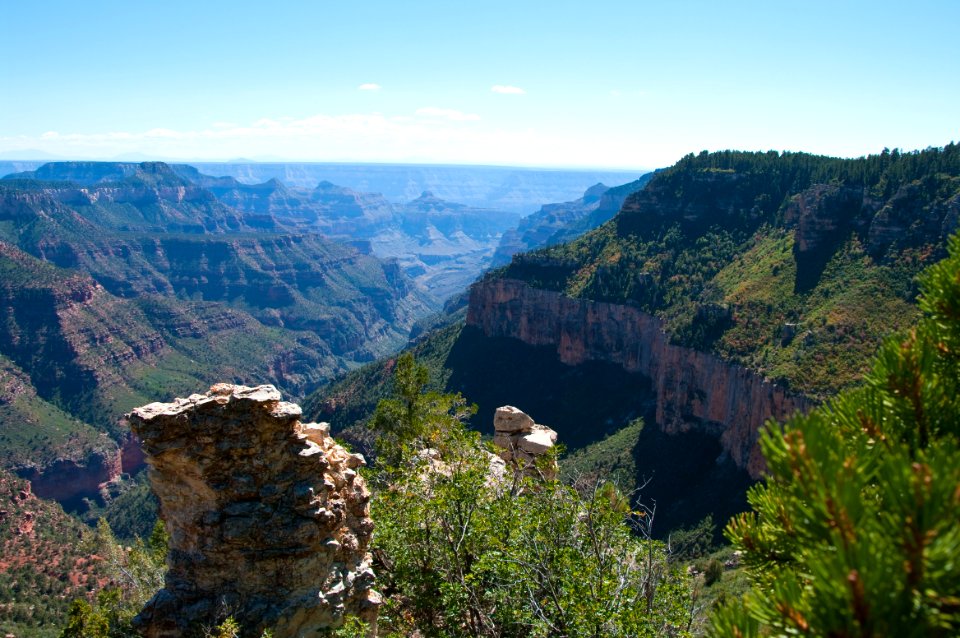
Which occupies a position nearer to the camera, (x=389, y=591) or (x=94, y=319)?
(x=389, y=591)

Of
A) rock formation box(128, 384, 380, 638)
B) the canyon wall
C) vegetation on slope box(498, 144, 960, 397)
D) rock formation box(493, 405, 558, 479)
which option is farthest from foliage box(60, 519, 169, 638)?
vegetation on slope box(498, 144, 960, 397)

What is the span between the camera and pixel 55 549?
64.2m

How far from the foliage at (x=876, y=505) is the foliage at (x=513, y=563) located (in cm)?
535

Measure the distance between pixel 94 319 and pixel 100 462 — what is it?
5093 cm

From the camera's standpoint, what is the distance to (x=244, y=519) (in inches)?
585

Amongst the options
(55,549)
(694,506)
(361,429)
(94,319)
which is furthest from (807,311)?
(94,319)

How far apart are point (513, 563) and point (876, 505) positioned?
8.04 m

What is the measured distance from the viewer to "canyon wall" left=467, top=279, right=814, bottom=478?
5788 centimetres

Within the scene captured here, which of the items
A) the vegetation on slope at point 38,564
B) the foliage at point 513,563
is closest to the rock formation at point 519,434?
the foliage at point 513,563

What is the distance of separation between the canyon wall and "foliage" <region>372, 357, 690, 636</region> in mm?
35125

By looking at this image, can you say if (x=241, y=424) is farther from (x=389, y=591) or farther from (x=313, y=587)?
(x=389, y=591)

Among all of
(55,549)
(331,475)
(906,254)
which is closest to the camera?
(331,475)

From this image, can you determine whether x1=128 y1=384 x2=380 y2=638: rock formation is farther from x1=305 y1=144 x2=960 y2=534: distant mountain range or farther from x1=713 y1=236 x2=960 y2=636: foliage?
x1=305 y1=144 x2=960 y2=534: distant mountain range

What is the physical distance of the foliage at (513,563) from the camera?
430 inches
